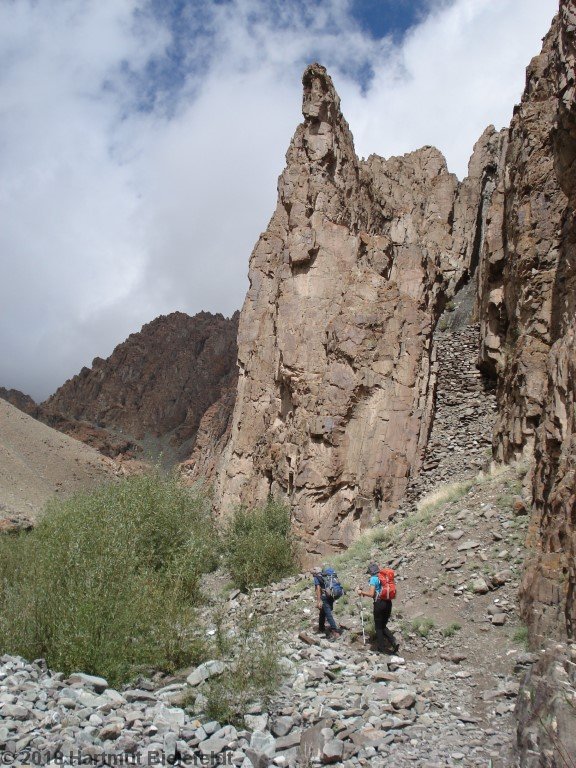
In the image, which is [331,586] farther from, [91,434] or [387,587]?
[91,434]

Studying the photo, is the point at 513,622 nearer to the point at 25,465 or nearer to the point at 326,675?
the point at 326,675

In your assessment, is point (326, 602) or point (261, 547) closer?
point (326, 602)

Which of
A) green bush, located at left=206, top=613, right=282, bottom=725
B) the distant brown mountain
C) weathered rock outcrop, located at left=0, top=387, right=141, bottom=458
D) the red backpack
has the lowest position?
green bush, located at left=206, top=613, right=282, bottom=725

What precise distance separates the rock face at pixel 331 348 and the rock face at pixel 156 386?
5650 cm

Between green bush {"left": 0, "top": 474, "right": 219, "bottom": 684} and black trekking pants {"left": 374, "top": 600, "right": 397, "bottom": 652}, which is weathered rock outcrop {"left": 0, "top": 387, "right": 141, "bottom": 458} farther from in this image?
black trekking pants {"left": 374, "top": 600, "right": 397, "bottom": 652}

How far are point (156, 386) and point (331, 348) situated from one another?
262 ft

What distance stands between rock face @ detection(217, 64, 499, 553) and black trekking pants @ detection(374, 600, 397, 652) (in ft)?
31.7

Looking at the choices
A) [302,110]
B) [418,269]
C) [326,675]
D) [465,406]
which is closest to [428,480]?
[465,406]

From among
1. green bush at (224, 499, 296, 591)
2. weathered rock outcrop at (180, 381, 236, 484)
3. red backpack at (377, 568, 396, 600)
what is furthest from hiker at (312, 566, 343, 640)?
weathered rock outcrop at (180, 381, 236, 484)

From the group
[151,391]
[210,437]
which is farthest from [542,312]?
[151,391]

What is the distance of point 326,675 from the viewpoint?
9.95 m

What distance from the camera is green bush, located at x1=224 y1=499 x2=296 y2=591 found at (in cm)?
1925

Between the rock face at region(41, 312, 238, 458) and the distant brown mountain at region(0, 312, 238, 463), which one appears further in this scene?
the rock face at region(41, 312, 238, 458)

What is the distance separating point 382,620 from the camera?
11.1 m
